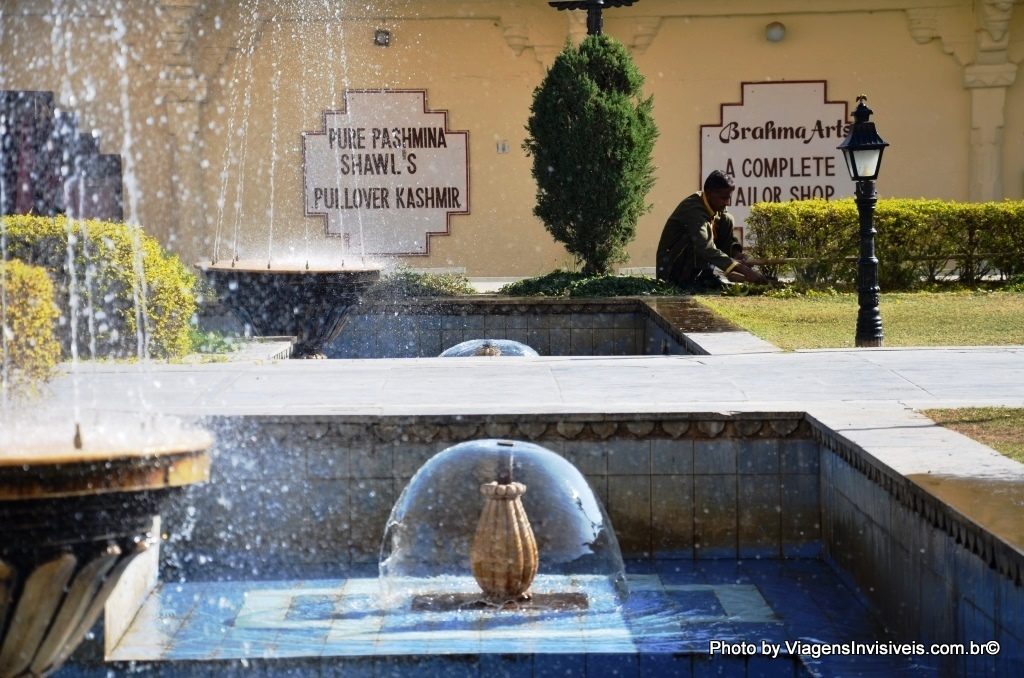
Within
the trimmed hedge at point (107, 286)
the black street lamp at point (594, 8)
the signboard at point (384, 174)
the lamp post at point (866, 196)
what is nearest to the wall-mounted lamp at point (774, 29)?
the black street lamp at point (594, 8)

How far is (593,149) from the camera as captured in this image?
1619cm

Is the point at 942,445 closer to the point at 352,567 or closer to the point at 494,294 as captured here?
the point at 352,567

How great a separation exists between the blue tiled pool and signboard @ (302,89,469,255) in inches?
568

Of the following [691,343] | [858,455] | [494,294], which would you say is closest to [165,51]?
[494,294]

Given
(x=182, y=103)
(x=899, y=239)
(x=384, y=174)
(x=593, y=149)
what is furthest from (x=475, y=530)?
(x=384, y=174)

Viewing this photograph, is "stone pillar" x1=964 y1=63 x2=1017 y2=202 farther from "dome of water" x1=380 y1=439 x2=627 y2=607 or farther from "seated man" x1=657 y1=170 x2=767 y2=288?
"dome of water" x1=380 y1=439 x2=627 y2=607

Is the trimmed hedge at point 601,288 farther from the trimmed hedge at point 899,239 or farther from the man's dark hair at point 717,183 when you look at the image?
the trimmed hedge at point 899,239

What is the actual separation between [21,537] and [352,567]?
131 inches

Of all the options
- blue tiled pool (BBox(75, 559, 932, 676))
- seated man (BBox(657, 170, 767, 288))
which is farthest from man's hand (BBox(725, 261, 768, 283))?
blue tiled pool (BBox(75, 559, 932, 676))

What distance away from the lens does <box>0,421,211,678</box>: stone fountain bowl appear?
11.3ft

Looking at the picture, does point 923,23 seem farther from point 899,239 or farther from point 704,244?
point 704,244

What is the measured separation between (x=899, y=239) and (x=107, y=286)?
8862 mm

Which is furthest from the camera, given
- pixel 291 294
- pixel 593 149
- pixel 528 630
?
pixel 593 149

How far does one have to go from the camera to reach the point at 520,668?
5145 millimetres
